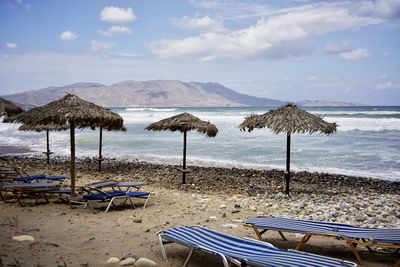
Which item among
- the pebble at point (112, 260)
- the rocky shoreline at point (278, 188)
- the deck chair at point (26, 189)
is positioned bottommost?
the rocky shoreline at point (278, 188)

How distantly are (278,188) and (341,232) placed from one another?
5.42m

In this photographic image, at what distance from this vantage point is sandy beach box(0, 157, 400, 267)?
189 inches

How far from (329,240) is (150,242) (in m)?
2.60

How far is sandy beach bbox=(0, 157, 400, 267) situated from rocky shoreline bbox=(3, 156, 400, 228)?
2cm

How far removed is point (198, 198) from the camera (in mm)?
8758

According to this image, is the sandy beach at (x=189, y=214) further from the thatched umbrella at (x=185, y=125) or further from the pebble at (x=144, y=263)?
the thatched umbrella at (x=185, y=125)

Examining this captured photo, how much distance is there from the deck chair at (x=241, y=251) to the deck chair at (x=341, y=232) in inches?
29.9

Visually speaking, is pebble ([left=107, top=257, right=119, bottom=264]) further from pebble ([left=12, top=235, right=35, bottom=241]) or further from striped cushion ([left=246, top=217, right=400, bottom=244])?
striped cushion ([left=246, top=217, right=400, bottom=244])

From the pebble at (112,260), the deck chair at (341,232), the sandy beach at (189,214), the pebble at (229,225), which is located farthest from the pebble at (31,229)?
the deck chair at (341,232)

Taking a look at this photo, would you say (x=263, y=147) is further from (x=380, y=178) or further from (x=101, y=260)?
(x=101, y=260)

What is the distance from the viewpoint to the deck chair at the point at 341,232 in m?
4.32

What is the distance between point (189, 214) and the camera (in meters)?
7.15

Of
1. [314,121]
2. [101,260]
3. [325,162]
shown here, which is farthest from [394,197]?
[101,260]

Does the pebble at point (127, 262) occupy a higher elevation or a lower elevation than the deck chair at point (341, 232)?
lower
